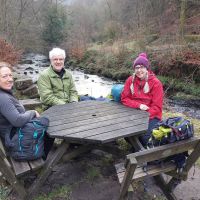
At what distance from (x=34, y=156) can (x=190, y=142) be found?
1.86 m

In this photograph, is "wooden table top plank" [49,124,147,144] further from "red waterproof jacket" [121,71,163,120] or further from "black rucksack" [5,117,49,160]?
"red waterproof jacket" [121,71,163,120]

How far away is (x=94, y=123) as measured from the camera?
3.57 m

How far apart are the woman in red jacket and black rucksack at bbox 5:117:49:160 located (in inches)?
71.3

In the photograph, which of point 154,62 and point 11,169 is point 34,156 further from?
point 154,62

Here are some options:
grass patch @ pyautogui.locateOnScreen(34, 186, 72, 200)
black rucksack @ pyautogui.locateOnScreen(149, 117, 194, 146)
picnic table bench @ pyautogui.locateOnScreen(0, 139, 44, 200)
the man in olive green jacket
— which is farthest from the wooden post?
the man in olive green jacket

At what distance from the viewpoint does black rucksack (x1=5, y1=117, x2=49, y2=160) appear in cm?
307

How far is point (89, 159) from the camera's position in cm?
440

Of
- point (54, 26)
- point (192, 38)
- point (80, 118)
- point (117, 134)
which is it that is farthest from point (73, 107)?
point (54, 26)

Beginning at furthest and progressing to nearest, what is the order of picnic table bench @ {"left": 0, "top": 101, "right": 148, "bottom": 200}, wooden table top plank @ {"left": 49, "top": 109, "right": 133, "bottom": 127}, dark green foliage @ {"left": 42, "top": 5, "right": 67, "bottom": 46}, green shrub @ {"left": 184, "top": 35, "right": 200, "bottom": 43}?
dark green foliage @ {"left": 42, "top": 5, "right": 67, "bottom": 46} < green shrub @ {"left": 184, "top": 35, "right": 200, "bottom": 43} < wooden table top plank @ {"left": 49, "top": 109, "right": 133, "bottom": 127} < picnic table bench @ {"left": 0, "top": 101, "right": 148, "bottom": 200}

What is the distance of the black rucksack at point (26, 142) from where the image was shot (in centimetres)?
307

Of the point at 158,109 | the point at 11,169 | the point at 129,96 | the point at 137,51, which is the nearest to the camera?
the point at 11,169

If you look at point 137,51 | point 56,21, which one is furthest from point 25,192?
point 56,21

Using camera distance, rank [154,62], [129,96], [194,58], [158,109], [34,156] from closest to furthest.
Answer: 1. [34,156]
2. [158,109]
3. [129,96]
4. [194,58]
5. [154,62]

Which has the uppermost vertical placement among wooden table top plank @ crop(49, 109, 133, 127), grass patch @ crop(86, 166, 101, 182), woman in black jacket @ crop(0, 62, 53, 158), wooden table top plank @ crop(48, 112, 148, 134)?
woman in black jacket @ crop(0, 62, 53, 158)
